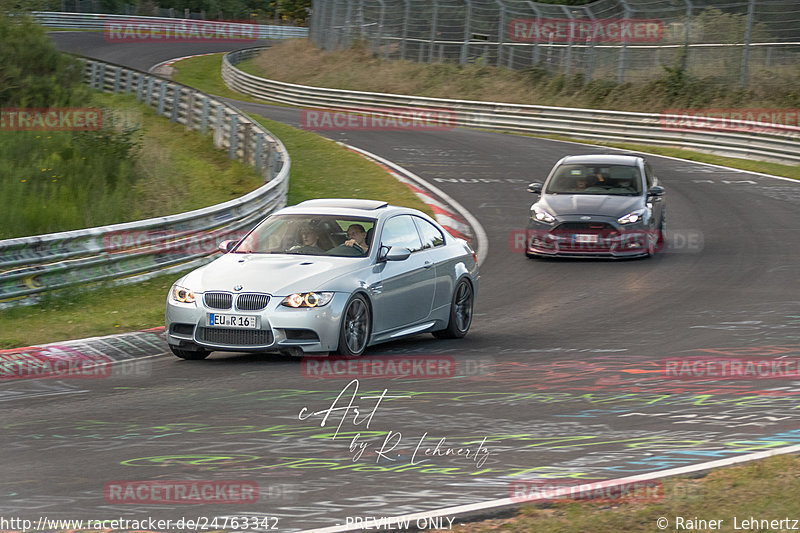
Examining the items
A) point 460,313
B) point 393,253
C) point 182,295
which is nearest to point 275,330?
point 182,295

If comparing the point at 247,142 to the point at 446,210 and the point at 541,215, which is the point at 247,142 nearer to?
the point at 446,210

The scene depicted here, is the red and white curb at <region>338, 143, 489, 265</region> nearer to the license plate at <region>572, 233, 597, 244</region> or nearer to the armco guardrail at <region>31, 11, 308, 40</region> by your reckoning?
the license plate at <region>572, 233, 597, 244</region>

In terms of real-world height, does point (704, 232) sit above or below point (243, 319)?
below

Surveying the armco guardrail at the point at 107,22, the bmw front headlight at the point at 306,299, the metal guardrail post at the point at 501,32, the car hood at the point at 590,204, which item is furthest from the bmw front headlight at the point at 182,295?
the armco guardrail at the point at 107,22

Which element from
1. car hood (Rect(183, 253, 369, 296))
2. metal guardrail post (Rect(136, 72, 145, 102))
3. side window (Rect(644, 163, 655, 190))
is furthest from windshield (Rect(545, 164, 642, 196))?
metal guardrail post (Rect(136, 72, 145, 102))

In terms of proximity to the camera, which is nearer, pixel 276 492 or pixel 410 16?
pixel 276 492

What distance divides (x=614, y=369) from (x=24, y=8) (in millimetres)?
27239

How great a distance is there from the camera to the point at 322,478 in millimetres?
6402

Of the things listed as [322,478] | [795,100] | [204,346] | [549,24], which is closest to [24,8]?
[549,24]

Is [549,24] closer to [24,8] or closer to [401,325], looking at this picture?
[24,8]

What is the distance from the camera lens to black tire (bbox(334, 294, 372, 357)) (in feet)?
33.8

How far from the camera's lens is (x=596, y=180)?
19.5 meters

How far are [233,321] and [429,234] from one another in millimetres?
2964

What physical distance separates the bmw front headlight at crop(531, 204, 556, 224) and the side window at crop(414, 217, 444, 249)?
6166 millimetres
